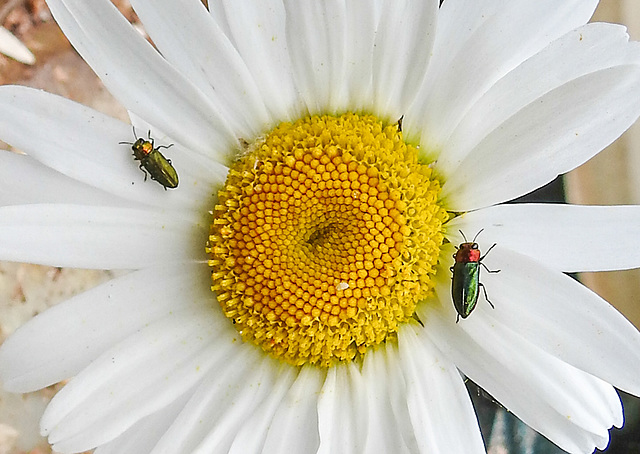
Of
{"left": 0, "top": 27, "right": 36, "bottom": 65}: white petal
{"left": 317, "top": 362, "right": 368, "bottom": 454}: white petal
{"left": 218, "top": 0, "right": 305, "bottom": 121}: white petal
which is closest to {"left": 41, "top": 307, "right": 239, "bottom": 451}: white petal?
{"left": 317, "top": 362, "right": 368, "bottom": 454}: white petal

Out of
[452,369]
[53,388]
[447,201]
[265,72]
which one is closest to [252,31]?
[265,72]

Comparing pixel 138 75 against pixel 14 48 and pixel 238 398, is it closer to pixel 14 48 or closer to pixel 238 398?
pixel 238 398

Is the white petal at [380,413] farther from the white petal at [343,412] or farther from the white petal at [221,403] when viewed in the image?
the white petal at [221,403]

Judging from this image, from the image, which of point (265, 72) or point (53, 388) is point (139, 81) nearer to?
point (265, 72)

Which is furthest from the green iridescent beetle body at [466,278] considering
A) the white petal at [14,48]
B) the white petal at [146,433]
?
the white petal at [14,48]

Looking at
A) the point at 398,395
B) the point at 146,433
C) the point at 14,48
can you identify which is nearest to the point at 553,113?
the point at 398,395
